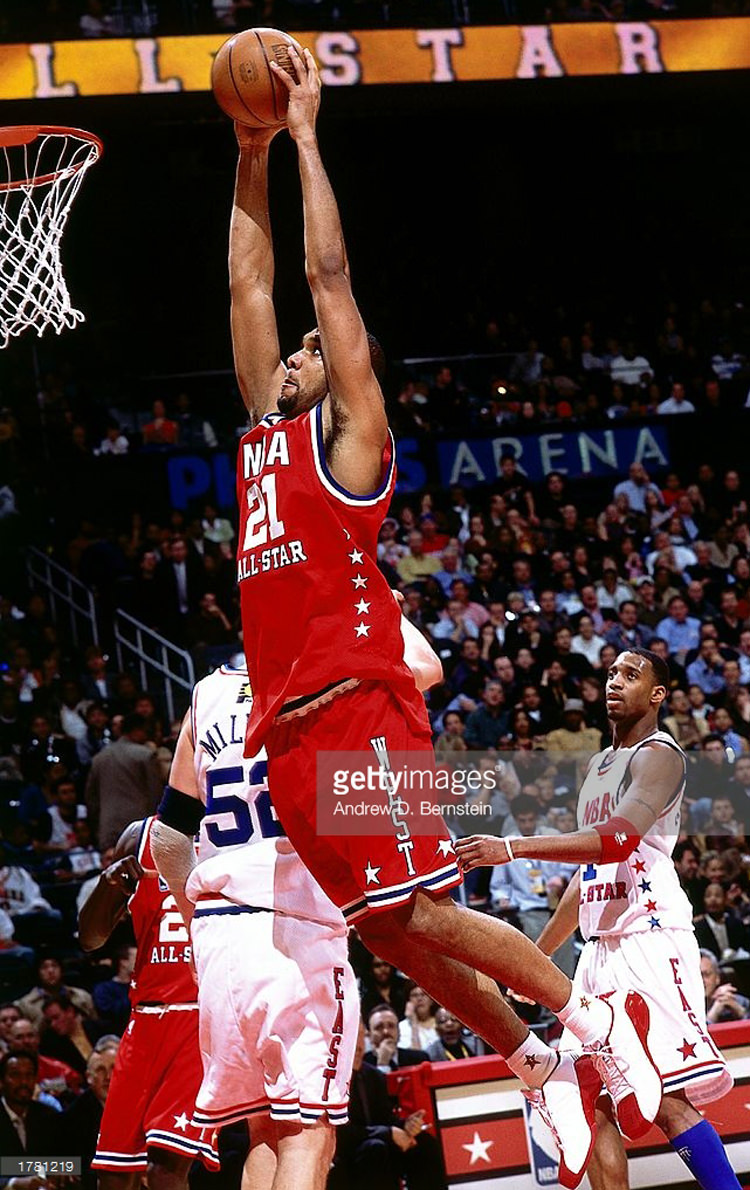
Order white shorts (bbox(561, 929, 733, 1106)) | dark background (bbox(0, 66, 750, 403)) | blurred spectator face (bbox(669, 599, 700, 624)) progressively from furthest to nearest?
1. dark background (bbox(0, 66, 750, 403))
2. blurred spectator face (bbox(669, 599, 700, 624))
3. white shorts (bbox(561, 929, 733, 1106))

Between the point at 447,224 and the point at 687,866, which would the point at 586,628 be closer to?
the point at 687,866

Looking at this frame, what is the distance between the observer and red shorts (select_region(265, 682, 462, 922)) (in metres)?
3.99

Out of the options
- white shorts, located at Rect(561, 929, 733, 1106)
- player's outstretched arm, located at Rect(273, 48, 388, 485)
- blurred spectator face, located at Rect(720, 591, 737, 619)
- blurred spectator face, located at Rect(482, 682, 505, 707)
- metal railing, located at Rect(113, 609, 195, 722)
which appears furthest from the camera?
blurred spectator face, located at Rect(720, 591, 737, 619)

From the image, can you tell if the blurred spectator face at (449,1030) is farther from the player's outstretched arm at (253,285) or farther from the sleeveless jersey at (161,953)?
the player's outstretched arm at (253,285)

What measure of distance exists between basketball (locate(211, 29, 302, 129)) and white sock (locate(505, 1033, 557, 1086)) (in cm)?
293

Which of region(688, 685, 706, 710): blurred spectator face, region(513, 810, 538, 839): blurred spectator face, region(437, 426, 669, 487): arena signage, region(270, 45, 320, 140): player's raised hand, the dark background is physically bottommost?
region(513, 810, 538, 839): blurred spectator face

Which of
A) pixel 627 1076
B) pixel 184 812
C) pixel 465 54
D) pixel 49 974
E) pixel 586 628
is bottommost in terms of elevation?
pixel 627 1076

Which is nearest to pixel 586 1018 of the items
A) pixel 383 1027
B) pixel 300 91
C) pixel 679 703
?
pixel 300 91

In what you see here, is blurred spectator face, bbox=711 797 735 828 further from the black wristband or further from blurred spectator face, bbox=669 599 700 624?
the black wristband

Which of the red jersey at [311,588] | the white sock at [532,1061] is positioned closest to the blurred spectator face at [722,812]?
the white sock at [532,1061]

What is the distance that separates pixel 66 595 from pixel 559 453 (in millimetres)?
5662

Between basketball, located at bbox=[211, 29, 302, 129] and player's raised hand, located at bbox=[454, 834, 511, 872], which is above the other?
basketball, located at bbox=[211, 29, 302, 129]

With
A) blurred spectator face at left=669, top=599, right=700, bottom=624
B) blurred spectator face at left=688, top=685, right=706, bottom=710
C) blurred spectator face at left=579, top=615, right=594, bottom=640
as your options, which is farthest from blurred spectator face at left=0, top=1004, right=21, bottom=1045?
blurred spectator face at left=669, top=599, right=700, bottom=624

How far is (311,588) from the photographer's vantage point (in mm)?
4156
